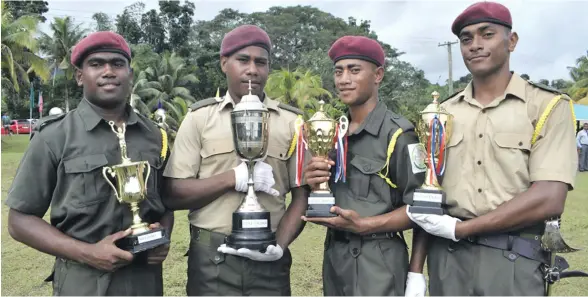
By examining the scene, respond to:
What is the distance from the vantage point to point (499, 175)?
2906 mm

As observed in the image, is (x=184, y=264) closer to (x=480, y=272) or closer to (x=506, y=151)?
(x=480, y=272)

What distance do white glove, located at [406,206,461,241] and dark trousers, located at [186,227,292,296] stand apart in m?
0.93

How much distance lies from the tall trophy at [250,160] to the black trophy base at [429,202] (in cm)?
84

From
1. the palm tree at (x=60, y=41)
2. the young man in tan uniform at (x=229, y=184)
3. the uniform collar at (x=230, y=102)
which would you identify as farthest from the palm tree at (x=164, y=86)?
the young man in tan uniform at (x=229, y=184)

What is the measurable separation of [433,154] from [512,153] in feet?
1.37

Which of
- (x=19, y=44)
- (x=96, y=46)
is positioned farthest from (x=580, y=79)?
(x=96, y=46)

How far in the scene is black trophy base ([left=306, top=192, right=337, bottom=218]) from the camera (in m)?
3.02

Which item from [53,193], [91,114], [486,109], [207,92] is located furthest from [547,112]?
[207,92]

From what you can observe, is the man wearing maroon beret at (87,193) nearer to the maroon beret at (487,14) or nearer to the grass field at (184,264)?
the maroon beret at (487,14)

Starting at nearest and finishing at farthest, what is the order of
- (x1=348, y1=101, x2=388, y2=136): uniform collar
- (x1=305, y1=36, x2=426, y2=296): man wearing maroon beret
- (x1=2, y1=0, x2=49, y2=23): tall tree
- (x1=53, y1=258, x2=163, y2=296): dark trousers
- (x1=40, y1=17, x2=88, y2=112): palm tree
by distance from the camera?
(x1=53, y1=258, x2=163, y2=296): dark trousers → (x1=305, y1=36, x2=426, y2=296): man wearing maroon beret → (x1=348, y1=101, x2=388, y2=136): uniform collar → (x1=40, y1=17, x2=88, y2=112): palm tree → (x1=2, y1=0, x2=49, y2=23): tall tree

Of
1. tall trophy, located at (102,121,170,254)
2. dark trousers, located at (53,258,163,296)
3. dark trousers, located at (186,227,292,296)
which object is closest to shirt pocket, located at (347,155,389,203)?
dark trousers, located at (186,227,292,296)

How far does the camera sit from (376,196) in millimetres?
3193

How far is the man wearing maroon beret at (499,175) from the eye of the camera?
9.18ft

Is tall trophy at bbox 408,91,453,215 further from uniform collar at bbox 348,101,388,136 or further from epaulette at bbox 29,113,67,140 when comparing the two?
epaulette at bbox 29,113,67,140
